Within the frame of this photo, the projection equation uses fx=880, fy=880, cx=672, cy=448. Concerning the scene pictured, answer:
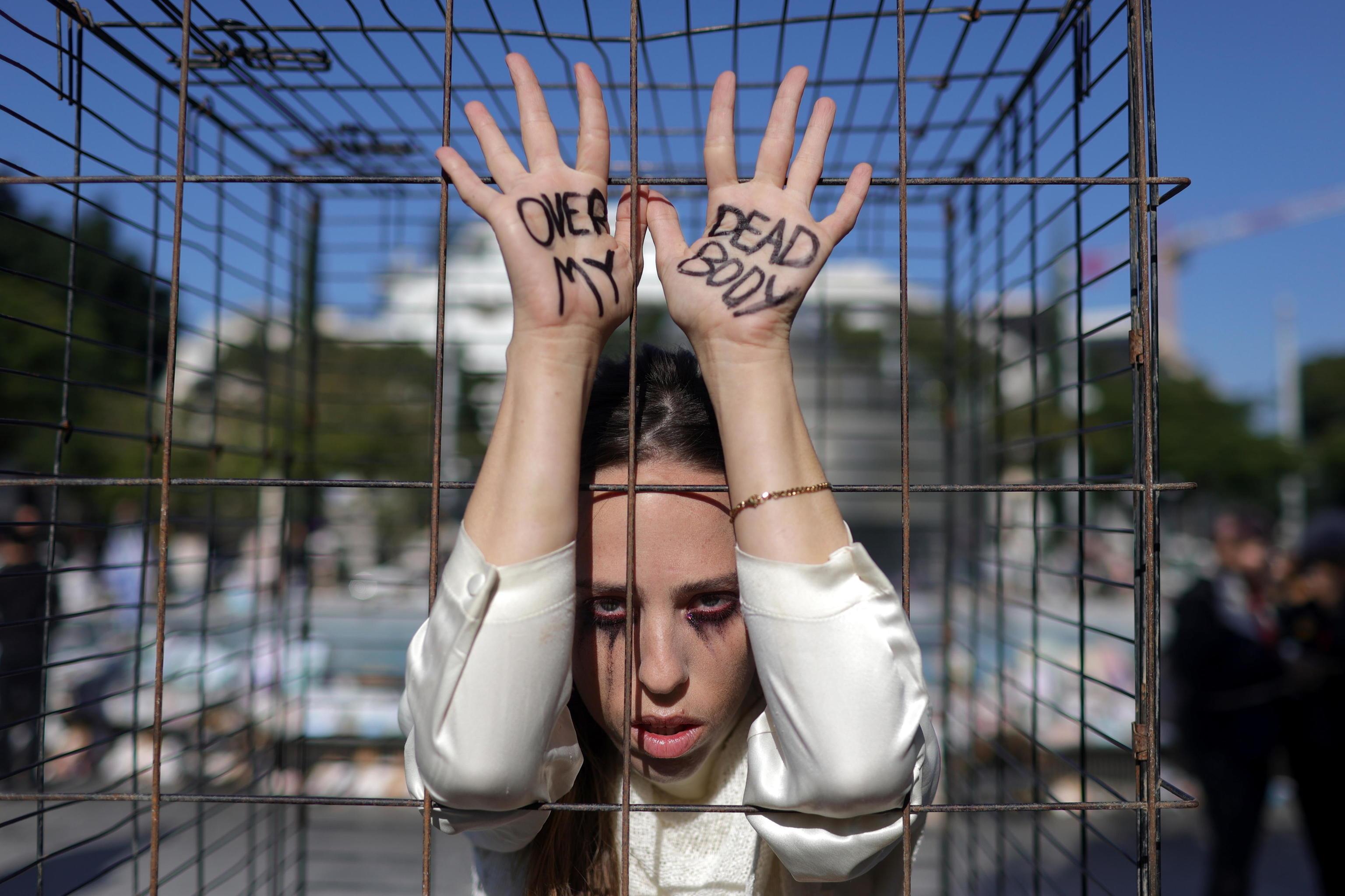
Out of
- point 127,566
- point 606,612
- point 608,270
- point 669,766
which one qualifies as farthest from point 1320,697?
point 127,566

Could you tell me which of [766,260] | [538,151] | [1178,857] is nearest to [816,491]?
[766,260]

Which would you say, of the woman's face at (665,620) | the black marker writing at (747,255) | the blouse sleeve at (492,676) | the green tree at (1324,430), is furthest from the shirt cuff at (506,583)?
the green tree at (1324,430)

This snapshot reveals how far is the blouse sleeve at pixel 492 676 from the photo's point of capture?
3.01 ft

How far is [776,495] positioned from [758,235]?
30cm

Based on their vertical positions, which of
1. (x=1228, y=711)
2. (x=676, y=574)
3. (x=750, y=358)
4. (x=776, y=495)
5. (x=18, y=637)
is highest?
(x=750, y=358)

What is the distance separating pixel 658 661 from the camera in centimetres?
106

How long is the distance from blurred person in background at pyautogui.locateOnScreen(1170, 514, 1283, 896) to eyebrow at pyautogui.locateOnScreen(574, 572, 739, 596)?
3.09m

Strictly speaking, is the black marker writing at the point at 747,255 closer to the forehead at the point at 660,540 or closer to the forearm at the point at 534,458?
the forearm at the point at 534,458

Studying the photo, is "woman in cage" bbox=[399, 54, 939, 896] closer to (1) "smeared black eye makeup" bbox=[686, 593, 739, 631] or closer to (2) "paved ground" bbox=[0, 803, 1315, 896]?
(1) "smeared black eye makeup" bbox=[686, 593, 739, 631]

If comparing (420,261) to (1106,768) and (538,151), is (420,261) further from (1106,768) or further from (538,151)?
(1106,768)

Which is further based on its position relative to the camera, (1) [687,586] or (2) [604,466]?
(2) [604,466]

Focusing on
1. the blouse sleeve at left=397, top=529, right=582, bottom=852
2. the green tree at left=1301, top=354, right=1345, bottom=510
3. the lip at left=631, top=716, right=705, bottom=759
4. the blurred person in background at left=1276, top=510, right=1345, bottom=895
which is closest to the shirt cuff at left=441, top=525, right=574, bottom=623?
the blouse sleeve at left=397, top=529, right=582, bottom=852

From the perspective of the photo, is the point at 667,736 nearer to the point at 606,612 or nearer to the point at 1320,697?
the point at 606,612

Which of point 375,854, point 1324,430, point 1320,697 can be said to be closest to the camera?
point 1320,697
